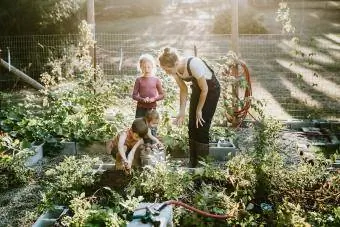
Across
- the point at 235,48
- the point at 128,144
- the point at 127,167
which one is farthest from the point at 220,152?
the point at 235,48

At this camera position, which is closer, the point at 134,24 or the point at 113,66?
the point at 113,66

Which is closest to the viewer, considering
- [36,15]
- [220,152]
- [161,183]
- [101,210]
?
[101,210]

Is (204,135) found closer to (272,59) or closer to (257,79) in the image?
(257,79)

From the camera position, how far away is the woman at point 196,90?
19.5 ft

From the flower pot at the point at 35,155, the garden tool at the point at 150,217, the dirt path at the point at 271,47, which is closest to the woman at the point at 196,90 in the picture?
the garden tool at the point at 150,217

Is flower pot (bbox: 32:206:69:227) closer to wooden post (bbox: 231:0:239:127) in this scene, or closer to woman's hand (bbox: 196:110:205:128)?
woman's hand (bbox: 196:110:205:128)

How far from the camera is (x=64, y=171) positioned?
19.8 feet

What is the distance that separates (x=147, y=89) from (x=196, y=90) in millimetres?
1075

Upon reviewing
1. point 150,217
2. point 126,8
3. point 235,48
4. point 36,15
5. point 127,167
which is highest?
point 126,8

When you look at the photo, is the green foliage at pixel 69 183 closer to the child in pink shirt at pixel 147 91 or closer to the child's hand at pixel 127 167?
the child's hand at pixel 127 167

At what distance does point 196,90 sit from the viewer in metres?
6.19

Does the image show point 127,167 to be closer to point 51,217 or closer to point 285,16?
point 51,217

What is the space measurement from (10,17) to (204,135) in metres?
6.96

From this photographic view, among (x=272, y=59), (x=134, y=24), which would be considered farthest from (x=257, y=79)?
(x=134, y=24)
